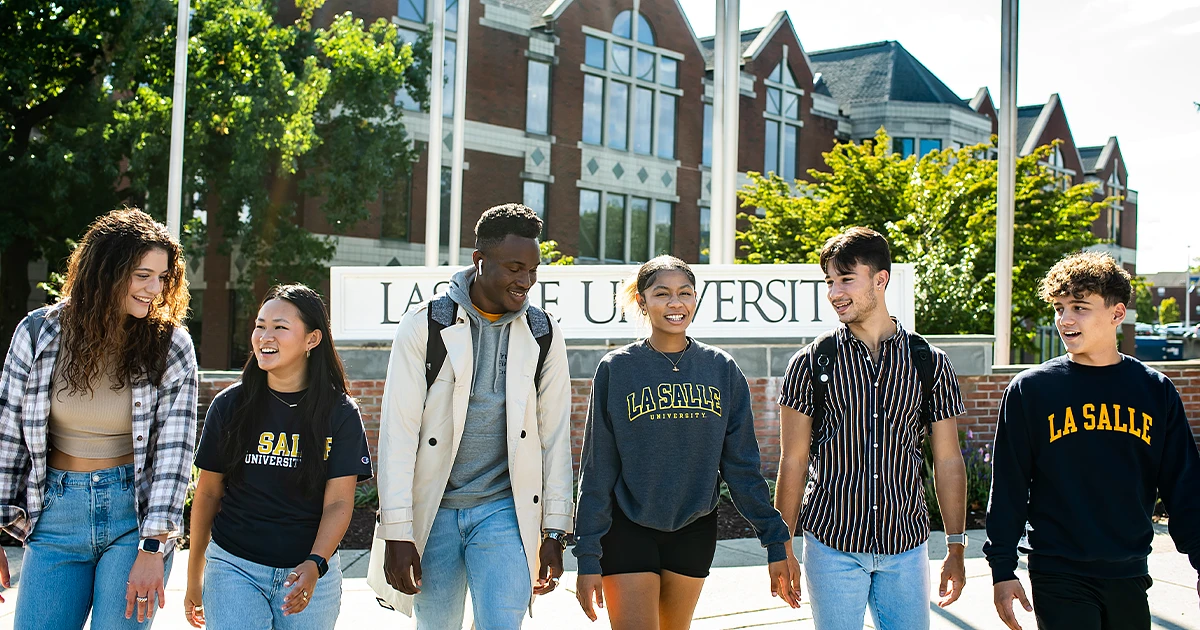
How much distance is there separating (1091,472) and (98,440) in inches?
125

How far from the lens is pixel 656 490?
350 cm

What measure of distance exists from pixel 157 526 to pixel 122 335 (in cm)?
63

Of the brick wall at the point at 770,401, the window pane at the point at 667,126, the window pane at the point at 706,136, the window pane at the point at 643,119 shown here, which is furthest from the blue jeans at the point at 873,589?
the window pane at the point at 706,136

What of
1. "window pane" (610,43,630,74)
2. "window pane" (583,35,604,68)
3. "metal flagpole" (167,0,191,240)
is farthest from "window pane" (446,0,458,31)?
"metal flagpole" (167,0,191,240)

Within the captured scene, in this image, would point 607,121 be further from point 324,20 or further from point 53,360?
point 53,360

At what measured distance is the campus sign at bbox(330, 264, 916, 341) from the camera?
882 centimetres

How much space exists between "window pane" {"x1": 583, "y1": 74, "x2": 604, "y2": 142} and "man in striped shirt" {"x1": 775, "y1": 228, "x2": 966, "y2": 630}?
22.2 meters

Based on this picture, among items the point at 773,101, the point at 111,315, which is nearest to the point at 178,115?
the point at 111,315

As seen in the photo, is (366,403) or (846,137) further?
(846,137)

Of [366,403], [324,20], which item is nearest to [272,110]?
[324,20]

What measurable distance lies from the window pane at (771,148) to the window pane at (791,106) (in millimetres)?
608

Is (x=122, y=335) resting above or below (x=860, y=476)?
above

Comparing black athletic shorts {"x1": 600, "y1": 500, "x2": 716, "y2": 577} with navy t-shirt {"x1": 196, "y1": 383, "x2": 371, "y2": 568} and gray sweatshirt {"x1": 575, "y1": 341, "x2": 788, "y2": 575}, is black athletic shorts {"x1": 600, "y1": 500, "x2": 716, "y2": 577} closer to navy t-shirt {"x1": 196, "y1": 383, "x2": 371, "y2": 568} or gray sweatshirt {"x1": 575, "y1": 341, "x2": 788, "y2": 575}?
gray sweatshirt {"x1": 575, "y1": 341, "x2": 788, "y2": 575}

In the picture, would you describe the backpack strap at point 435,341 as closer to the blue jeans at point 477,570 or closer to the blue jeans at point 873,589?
the blue jeans at point 477,570
